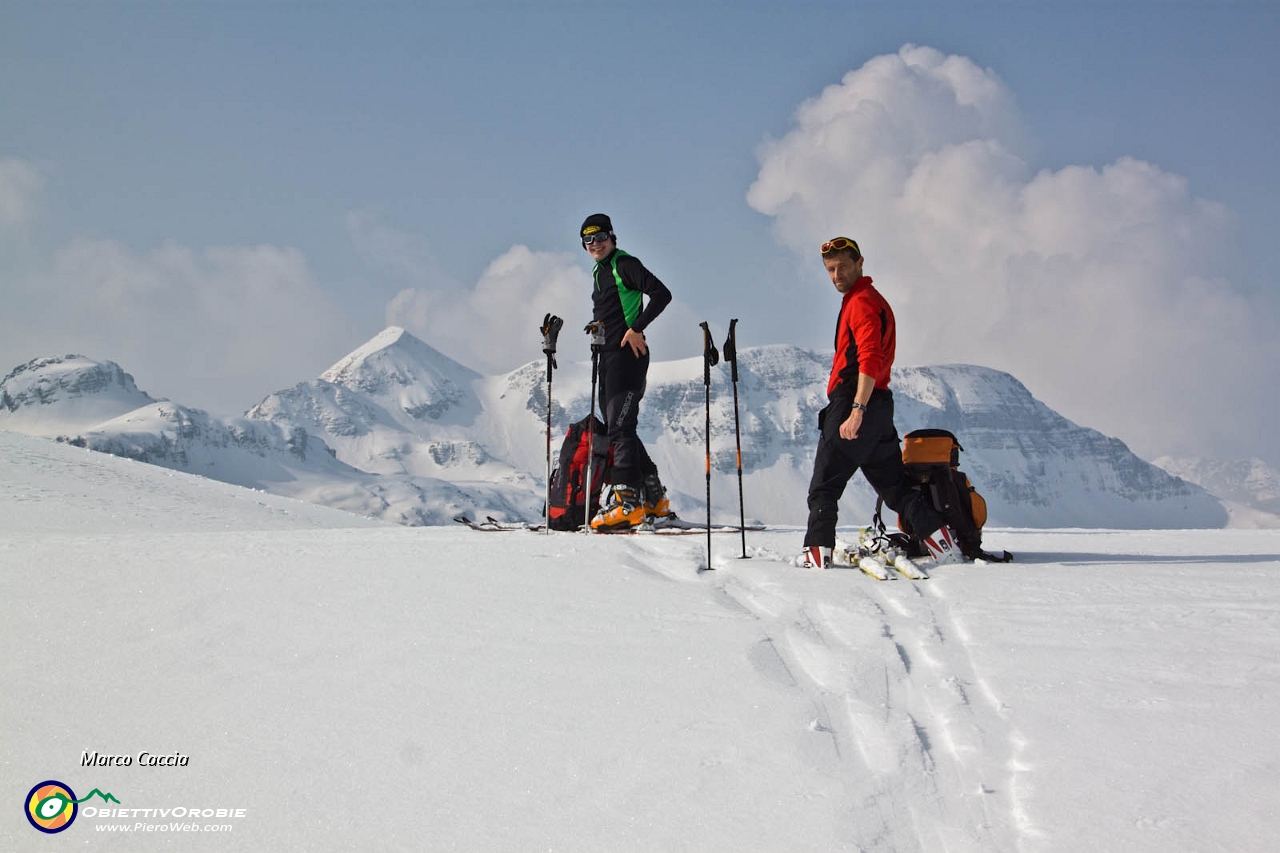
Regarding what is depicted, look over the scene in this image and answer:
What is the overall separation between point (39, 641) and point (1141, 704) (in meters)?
4.35

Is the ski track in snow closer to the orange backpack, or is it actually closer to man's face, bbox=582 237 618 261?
the orange backpack

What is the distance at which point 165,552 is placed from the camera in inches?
203

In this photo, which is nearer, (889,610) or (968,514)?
(889,610)

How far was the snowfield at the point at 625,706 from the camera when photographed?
2.29 meters

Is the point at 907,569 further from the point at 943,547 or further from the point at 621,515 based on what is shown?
the point at 621,515

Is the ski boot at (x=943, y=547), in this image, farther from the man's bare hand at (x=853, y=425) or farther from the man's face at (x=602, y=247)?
the man's face at (x=602, y=247)

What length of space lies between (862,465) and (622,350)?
2804 mm

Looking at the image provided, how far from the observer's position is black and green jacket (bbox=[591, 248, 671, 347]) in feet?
26.2

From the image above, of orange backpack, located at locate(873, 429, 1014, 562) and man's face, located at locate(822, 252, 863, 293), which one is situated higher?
man's face, located at locate(822, 252, 863, 293)

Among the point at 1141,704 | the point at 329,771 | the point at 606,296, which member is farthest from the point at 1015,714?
the point at 606,296

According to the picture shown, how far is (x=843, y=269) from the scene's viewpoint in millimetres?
6117

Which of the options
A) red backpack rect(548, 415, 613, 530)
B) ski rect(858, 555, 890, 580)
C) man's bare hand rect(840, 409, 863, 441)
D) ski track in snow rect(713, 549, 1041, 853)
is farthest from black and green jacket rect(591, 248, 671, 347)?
ski track in snow rect(713, 549, 1041, 853)

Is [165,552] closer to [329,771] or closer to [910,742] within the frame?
[329,771]

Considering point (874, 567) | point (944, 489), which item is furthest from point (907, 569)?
point (944, 489)
